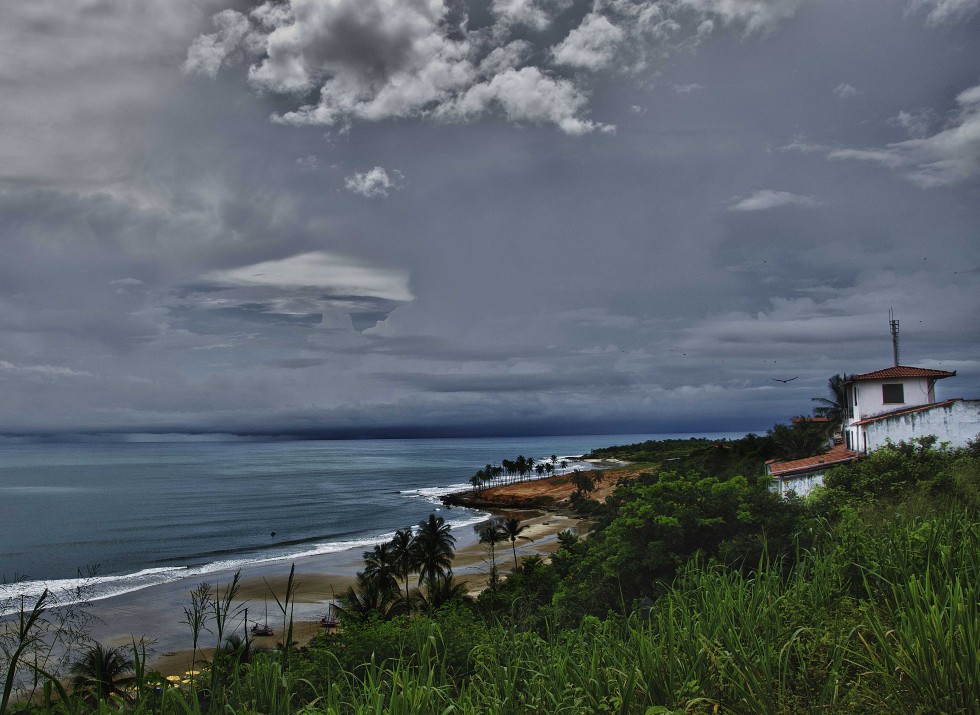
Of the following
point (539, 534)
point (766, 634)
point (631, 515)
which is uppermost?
point (766, 634)

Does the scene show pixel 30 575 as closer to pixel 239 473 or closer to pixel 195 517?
pixel 195 517

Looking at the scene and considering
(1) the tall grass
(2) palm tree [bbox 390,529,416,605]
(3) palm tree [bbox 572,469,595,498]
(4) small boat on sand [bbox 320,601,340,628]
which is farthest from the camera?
→ (3) palm tree [bbox 572,469,595,498]

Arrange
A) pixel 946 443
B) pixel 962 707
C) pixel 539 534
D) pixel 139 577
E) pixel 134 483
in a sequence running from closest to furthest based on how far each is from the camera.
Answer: pixel 962 707 → pixel 946 443 → pixel 139 577 → pixel 539 534 → pixel 134 483

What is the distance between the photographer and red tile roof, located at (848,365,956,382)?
3509cm

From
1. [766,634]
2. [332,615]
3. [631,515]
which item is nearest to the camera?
[766,634]

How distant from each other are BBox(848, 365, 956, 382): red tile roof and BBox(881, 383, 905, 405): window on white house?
20.8 inches

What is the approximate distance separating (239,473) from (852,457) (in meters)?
148

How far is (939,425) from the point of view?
28547mm

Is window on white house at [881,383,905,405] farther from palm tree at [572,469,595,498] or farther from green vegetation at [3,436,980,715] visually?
palm tree at [572,469,595,498]

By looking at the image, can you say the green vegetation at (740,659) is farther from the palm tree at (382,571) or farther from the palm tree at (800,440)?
the palm tree at (800,440)

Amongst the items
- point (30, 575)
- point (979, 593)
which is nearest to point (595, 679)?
point (979, 593)

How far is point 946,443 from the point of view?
1090 inches

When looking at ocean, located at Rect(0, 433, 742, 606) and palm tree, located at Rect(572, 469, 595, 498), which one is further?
palm tree, located at Rect(572, 469, 595, 498)

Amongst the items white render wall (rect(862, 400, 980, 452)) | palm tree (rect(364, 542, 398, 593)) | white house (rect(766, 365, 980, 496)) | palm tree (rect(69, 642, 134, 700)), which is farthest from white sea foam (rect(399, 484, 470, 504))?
white render wall (rect(862, 400, 980, 452))
